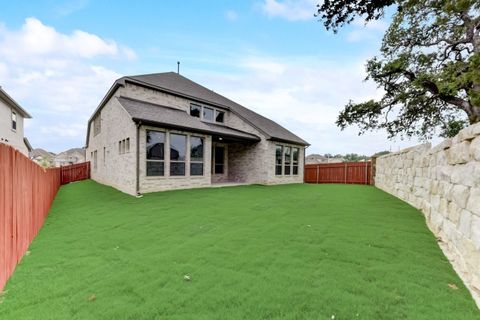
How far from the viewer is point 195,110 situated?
53.2 ft

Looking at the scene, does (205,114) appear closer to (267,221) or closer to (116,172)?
(116,172)

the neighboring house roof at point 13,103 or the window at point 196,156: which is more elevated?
the neighboring house roof at point 13,103

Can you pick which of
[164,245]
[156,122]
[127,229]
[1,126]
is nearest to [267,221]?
[164,245]

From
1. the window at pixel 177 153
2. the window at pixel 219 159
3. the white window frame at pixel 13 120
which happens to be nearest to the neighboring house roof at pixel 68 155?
the white window frame at pixel 13 120

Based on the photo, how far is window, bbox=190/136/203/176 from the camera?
1251 centimetres

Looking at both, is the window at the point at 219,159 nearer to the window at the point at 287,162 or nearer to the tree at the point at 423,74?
the window at the point at 287,162

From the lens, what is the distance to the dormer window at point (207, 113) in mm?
16156

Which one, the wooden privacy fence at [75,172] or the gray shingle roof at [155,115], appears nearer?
the gray shingle roof at [155,115]

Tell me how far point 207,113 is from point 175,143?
5.76 metres

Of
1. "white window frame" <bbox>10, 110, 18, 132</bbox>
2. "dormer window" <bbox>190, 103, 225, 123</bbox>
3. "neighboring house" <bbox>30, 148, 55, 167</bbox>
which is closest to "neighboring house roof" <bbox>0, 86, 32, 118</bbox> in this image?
"white window frame" <bbox>10, 110, 18, 132</bbox>

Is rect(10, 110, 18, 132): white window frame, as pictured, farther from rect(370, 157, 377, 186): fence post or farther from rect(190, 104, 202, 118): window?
rect(370, 157, 377, 186): fence post

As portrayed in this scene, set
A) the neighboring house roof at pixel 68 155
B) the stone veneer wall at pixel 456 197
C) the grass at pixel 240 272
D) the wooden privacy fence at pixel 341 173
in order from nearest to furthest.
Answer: the grass at pixel 240 272, the stone veneer wall at pixel 456 197, the wooden privacy fence at pixel 341 173, the neighboring house roof at pixel 68 155

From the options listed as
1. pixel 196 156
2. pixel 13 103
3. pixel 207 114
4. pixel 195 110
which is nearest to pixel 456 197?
pixel 196 156

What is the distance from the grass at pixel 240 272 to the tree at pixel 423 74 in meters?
8.52
